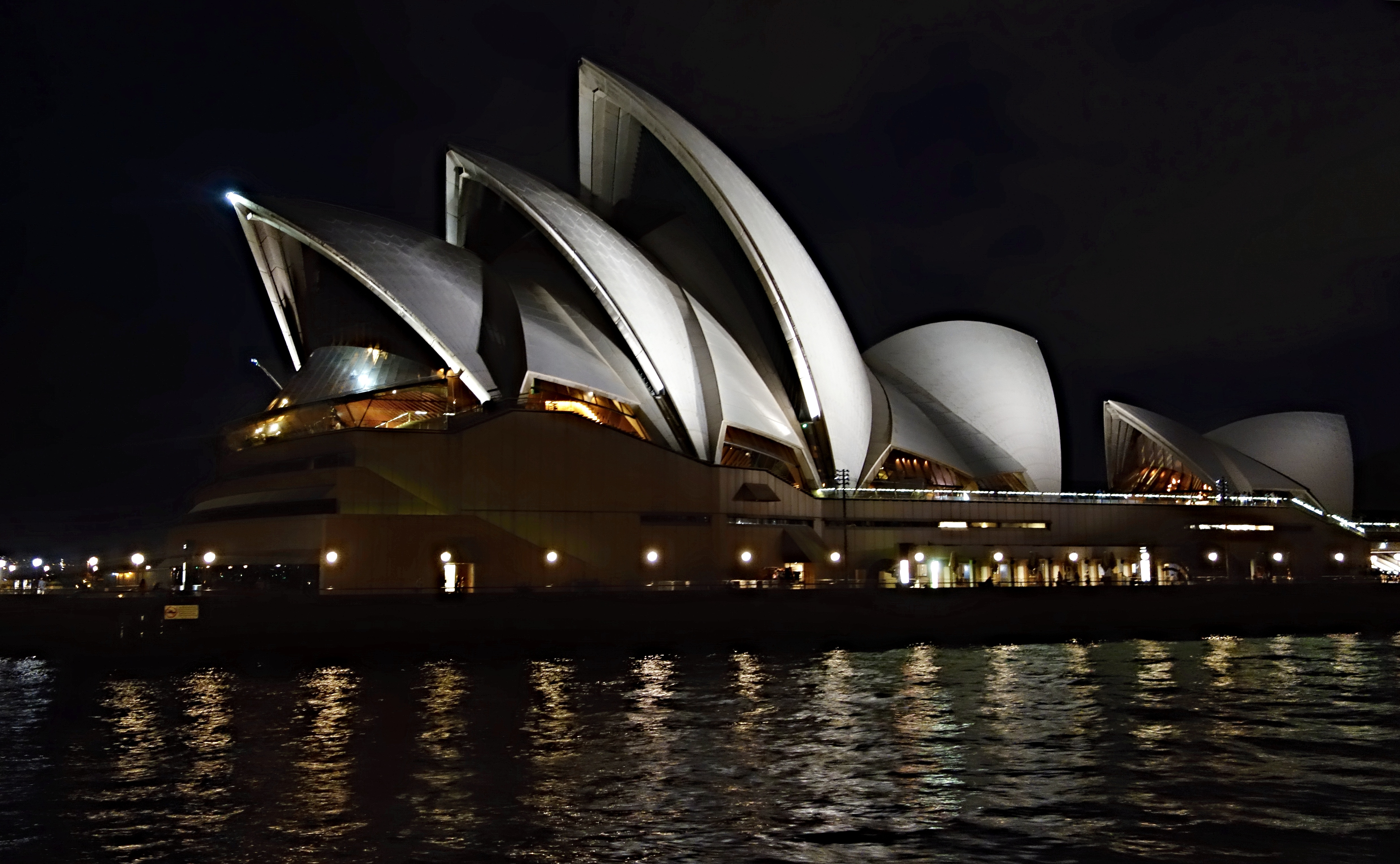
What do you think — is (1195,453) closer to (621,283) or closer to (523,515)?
(621,283)

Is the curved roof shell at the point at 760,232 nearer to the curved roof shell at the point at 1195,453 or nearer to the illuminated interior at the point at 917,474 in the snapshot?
the illuminated interior at the point at 917,474

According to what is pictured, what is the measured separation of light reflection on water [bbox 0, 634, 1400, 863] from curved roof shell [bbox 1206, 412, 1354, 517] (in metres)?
36.5

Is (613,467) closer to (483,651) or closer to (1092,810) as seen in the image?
(483,651)

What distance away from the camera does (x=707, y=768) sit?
12836 millimetres

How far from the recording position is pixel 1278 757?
43.4 ft

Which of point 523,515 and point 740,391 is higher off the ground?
point 740,391

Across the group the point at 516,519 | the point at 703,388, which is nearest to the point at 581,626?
the point at 516,519

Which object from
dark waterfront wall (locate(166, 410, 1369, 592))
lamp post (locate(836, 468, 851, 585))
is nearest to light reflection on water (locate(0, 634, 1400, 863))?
dark waterfront wall (locate(166, 410, 1369, 592))

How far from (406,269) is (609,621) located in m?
14.0

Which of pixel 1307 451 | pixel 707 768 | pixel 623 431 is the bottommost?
Answer: pixel 707 768

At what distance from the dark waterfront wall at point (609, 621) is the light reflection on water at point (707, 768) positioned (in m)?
4.47

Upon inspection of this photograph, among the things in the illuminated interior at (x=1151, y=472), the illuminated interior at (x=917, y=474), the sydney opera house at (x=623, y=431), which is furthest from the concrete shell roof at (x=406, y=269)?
the illuminated interior at (x=1151, y=472)

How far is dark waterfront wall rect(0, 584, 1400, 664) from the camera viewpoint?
27156 mm

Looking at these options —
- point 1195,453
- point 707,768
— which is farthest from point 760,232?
point 707,768
